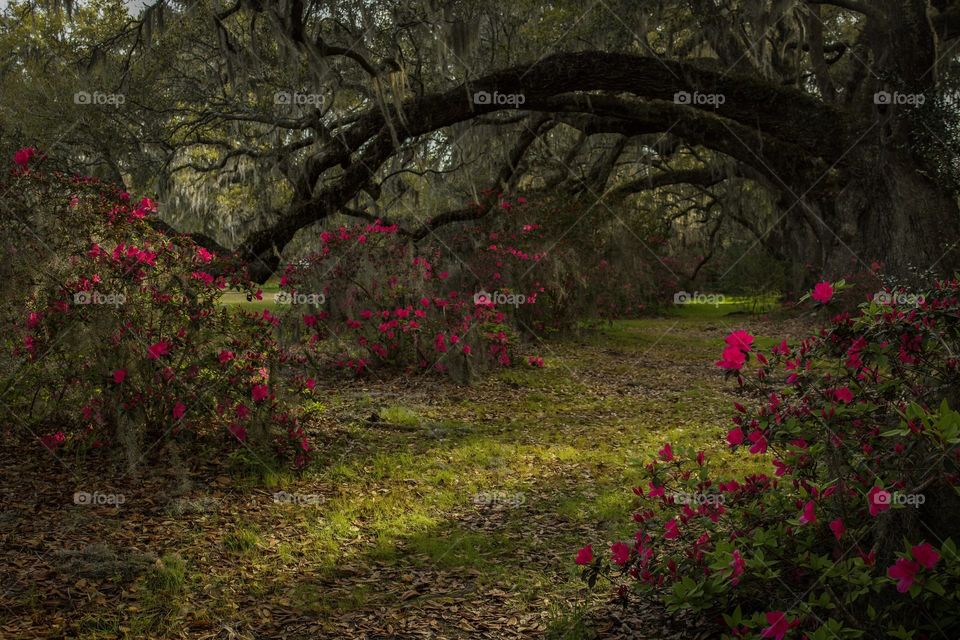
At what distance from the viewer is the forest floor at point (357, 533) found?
135 inches

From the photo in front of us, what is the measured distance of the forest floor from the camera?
11.3 feet

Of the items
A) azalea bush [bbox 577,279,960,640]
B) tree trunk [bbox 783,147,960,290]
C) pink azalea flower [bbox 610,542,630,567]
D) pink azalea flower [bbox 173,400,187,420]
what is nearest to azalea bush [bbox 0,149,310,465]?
pink azalea flower [bbox 173,400,187,420]

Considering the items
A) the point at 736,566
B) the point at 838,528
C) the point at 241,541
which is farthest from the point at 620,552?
the point at 241,541

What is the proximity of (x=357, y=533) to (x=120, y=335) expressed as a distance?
200 centimetres

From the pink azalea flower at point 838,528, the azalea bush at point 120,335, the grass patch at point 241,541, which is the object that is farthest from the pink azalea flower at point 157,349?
the pink azalea flower at point 838,528

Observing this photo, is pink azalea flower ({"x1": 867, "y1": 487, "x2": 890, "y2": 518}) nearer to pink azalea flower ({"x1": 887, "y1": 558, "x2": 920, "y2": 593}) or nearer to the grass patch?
pink azalea flower ({"x1": 887, "y1": 558, "x2": 920, "y2": 593})

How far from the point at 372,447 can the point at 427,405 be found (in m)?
1.71

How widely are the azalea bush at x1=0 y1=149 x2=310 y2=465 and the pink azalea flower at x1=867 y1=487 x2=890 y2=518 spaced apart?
394cm

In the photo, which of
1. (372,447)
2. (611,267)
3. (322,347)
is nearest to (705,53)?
(611,267)

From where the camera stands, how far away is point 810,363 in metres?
3.09

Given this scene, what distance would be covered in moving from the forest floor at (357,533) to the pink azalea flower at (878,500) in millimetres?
1121

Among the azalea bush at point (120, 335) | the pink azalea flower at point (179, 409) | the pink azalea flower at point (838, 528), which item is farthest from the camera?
the pink azalea flower at point (179, 409)

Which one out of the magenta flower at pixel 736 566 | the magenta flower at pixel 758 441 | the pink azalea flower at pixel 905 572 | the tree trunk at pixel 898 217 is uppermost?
the tree trunk at pixel 898 217

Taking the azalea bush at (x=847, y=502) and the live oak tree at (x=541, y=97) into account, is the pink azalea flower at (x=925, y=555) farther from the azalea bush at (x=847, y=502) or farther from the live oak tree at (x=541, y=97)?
the live oak tree at (x=541, y=97)
